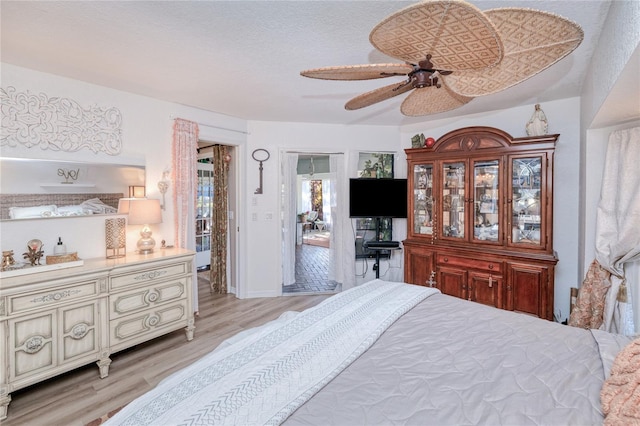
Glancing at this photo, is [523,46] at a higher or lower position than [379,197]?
higher

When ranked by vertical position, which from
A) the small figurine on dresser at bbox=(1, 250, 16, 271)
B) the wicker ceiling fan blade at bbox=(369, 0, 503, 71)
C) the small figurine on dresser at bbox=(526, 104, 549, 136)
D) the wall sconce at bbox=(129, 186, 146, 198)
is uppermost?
the small figurine on dresser at bbox=(526, 104, 549, 136)

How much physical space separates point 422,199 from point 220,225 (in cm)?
291

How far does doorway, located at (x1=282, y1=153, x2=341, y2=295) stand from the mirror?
2.15 meters

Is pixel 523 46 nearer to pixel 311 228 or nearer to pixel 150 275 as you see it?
pixel 150 275

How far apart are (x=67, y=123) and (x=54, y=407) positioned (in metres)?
2.19

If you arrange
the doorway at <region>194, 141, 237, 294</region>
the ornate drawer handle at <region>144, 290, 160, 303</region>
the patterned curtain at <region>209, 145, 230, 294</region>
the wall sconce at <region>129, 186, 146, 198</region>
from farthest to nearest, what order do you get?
the patterned curtain at <region>209, 145, 230, 294</region>, the doorway at <region>194, 141, 237, 294</region>, the wall sconce at <region>129, 186, 146, 198</region>, the ornate drawer handle at <region>144, 290, 160, 303</region>

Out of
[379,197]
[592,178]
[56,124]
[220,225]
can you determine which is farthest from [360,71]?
[220,225]

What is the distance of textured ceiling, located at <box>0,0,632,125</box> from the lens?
169cm

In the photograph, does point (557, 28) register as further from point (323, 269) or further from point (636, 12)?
point (323, 269)

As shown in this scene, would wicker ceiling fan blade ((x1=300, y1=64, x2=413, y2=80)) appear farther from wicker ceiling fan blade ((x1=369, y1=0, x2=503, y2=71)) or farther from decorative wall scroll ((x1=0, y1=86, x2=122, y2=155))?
decorative wall scroll ((x1=0, y1=86, x2=122, y2=155))

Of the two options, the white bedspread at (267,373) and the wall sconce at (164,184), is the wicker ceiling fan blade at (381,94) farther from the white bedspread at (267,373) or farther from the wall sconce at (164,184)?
the wall sconce at (164,184)

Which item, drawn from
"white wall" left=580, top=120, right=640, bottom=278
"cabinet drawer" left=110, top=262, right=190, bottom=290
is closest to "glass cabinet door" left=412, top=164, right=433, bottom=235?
"white wall" left=580, top=120, right=640, bottom=278

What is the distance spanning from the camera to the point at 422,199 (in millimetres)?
3896

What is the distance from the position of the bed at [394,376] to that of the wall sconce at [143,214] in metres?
1.91
